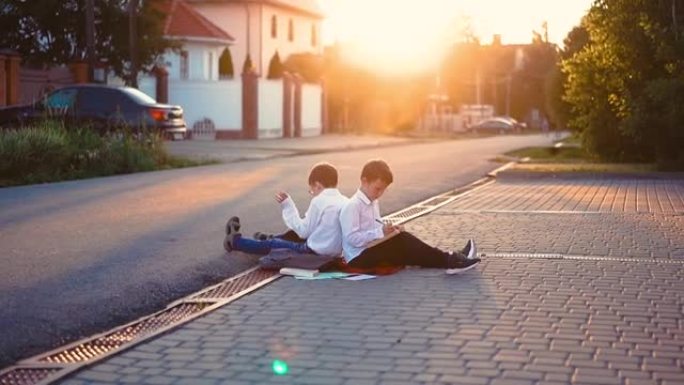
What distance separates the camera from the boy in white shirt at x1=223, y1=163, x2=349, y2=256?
9.62 meters

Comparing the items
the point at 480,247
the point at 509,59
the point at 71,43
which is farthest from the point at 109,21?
the point at 509,59

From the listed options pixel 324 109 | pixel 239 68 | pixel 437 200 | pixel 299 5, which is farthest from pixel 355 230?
pixel 299 5

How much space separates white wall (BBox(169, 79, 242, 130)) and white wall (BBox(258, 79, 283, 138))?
161cm

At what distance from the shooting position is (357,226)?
9.34 metres

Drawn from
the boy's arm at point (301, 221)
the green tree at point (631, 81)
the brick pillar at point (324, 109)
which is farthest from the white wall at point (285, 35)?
the boy's arm at point (301, 221)

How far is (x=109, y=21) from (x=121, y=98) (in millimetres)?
10624

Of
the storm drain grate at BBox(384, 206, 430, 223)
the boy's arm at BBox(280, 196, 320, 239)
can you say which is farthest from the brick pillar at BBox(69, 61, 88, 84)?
the boy's arm at BBox(280, 196, 320, 239)

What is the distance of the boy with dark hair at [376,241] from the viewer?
929cm

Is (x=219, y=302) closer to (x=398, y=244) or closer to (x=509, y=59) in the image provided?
(x=398, y=244)

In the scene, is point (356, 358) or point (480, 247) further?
point (480, 247)

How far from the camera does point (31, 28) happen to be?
1454 inches

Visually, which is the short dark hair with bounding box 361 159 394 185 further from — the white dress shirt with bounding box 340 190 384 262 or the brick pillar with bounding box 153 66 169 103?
→ the brick pillar with bounding box 153 66 169 103

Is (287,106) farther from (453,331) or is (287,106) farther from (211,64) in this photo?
(453,331)

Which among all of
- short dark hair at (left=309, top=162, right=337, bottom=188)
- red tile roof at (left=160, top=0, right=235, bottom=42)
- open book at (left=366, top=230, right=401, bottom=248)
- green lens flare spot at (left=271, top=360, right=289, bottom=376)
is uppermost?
red tile roof at (left=160, top=0, right=235, bottom=42)
